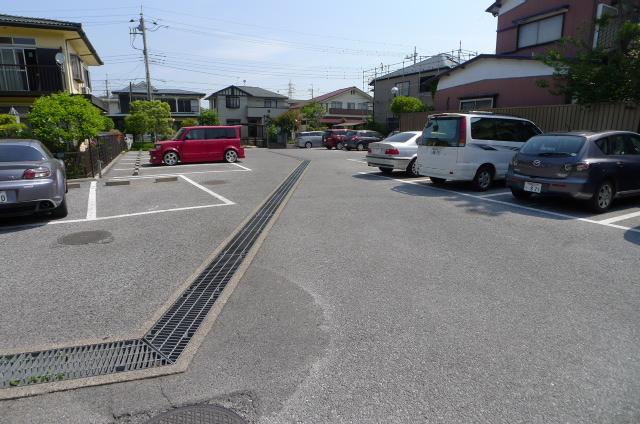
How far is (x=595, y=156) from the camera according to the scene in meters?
7.60

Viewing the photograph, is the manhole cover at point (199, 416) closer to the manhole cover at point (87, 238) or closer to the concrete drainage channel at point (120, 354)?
the concrete drainage channel at point (120, 354)

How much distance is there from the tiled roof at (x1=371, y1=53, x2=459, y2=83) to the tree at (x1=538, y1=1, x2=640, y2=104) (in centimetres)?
2335

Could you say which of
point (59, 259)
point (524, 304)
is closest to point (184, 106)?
point (59, 259)

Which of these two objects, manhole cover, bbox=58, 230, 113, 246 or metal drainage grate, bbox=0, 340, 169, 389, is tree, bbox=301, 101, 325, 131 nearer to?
manhole cover, bbox=58, 230, 113, 246

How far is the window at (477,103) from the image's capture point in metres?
18.4

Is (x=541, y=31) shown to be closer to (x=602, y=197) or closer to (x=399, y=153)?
(x=399, y=153)

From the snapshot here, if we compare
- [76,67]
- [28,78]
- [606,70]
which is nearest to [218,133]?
[28,78]

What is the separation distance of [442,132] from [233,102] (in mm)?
43892

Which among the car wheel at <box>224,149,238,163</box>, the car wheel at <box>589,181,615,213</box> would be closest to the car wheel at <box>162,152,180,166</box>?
the car wheel at <box>224,149,238,163</box>

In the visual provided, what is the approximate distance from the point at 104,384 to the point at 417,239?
4481 mm

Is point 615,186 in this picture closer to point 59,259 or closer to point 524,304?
point 524,304

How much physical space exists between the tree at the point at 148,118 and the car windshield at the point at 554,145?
29883 millimetres

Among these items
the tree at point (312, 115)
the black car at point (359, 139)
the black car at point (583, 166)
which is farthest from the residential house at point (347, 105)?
the black car at point (583, 166)

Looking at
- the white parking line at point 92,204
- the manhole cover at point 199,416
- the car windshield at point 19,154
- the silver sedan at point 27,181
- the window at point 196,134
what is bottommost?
the manhole cover at point 199,416
